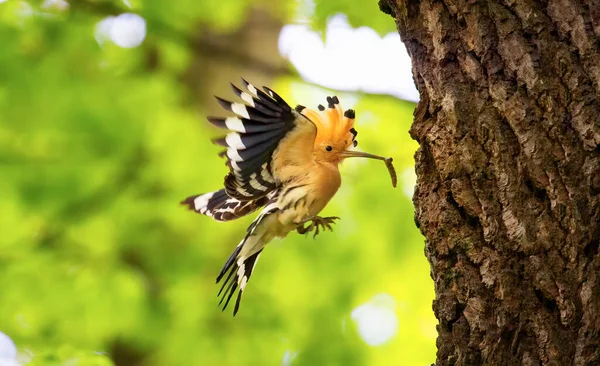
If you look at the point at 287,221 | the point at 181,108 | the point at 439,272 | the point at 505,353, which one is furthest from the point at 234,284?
the point at 181,108

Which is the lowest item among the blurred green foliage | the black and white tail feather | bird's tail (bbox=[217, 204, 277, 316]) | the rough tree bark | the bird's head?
the rough tree bark

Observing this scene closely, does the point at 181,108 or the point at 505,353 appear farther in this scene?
the point at 181,108

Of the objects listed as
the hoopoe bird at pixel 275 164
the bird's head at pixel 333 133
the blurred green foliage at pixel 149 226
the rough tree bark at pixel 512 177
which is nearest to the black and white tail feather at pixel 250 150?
A: the hoopoe bird at pixel 275 164

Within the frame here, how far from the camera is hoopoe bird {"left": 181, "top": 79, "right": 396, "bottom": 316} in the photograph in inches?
101

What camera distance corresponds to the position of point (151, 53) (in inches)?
262

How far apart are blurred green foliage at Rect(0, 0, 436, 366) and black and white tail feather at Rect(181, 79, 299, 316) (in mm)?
2168

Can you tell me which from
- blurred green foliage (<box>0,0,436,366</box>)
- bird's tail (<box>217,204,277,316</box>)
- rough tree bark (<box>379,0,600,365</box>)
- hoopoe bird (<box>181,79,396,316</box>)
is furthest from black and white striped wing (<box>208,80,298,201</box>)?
blurred green foliage (<box>0,0,436,366</box>)

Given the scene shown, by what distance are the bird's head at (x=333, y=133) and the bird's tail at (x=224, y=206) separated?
340 millimetres

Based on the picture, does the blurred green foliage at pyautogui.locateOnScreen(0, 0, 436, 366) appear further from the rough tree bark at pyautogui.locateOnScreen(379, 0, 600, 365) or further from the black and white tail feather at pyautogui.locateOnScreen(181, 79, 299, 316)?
the rough tree bark at pyautogui.locateOnScreen(379, 0, 600, 365)

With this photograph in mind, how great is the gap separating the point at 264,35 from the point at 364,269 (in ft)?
7.69

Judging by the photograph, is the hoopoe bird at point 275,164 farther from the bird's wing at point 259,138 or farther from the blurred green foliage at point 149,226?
the blurred green foliage at point 149,226

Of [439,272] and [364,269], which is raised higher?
[364,269]

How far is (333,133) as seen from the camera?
117 inches

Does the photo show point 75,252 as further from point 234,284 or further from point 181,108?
point 234,284
